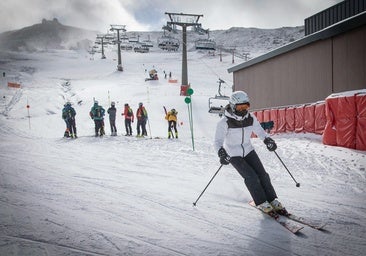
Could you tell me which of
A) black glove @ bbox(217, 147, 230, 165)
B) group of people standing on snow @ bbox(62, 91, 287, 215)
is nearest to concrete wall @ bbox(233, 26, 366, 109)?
group of people standing on snow @ bbox(62, 91, 287, 215)

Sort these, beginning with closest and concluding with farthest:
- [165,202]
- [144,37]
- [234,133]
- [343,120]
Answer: [234,133], [165,202], [343,120], [144,37]

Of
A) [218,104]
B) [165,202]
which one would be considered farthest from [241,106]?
[218,104]

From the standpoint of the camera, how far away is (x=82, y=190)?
15.7 feet

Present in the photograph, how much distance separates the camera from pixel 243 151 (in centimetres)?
419

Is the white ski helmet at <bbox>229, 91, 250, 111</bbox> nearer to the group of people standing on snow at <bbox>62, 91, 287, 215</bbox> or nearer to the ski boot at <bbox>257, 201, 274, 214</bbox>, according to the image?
the group of people standing on snow at <bbox>62, 91, 287, 215</bbox>

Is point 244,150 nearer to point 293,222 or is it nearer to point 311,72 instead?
point 293,222

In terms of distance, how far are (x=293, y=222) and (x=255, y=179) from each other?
736 mm

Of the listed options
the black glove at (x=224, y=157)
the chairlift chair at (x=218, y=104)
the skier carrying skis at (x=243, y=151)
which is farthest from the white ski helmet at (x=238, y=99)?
the chairlift chair at (x=218, y=104)

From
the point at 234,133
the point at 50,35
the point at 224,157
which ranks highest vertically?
the point at 50,35

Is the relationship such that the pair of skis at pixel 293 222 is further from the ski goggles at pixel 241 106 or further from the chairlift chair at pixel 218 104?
the chairlift chair at pixel 218 104

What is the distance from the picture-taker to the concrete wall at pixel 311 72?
1150 centimetres

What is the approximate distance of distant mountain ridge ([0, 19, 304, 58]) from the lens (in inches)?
3593

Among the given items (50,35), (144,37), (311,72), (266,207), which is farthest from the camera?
(50,35)

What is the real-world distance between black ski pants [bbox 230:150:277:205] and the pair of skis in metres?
0.26
